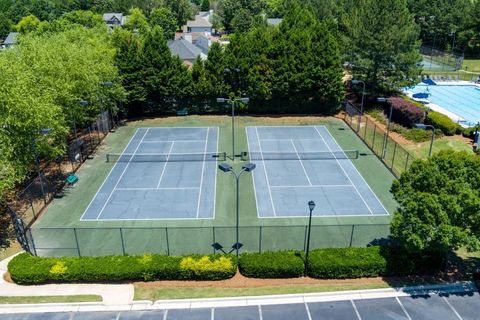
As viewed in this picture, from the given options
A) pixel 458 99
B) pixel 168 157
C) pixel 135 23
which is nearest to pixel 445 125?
pixel 458 99

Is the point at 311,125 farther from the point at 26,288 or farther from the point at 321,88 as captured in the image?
the point at 26,288

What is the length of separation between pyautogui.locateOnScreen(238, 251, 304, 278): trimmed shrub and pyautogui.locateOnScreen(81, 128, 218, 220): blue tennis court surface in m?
5.53

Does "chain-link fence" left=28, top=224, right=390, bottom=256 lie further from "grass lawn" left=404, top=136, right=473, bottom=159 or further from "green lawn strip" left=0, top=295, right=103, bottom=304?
"grass lawn" left=404, top=136, right=473, bottom=159

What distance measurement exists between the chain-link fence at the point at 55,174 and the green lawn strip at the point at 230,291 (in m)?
9.68

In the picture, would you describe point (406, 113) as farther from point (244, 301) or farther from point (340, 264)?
point (244, 301)

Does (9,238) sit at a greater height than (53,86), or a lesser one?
→ lesser

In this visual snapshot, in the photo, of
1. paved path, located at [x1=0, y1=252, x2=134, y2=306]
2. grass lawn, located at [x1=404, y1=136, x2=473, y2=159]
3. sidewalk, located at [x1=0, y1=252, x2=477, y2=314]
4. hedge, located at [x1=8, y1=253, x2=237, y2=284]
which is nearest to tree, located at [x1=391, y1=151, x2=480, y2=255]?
sidewalk, located at [x1=0, y1=252, x2=477, y2=314]

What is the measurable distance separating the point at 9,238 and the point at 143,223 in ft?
23.5

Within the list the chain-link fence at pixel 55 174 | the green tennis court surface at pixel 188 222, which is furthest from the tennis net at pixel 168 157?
the chain-link fence at pixel 55 174

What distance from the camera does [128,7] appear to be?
116375 mm

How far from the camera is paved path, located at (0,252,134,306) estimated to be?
61.3 ft

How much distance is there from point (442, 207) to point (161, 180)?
60.2 feet

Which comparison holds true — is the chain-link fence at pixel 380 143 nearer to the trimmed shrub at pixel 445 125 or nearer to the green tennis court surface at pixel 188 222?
the green tennis court surface at pixel 188 222

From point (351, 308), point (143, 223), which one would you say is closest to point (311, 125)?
point (143, 223)
